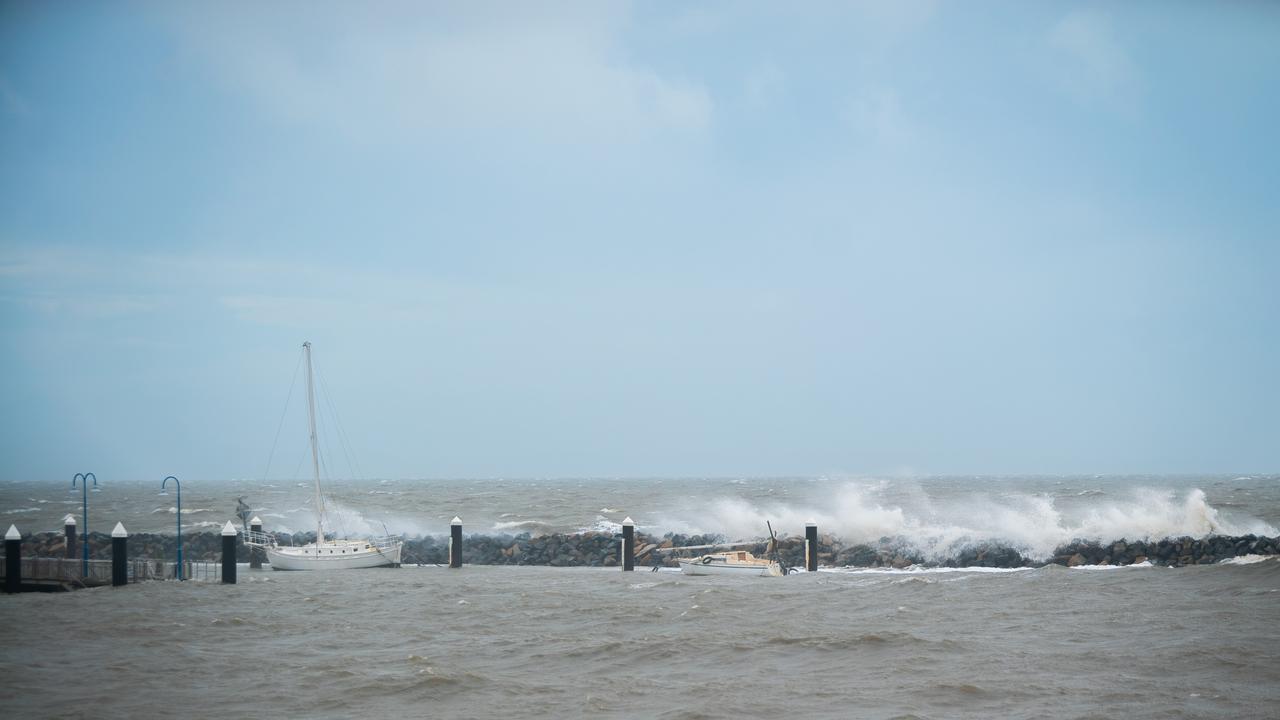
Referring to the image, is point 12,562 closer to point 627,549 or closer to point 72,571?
point 72,571

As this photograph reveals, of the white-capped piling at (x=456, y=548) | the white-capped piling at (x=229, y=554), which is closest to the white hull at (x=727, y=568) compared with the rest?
the white-capped piling at (x=456, y=548)

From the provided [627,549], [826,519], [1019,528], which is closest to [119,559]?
[627,549]

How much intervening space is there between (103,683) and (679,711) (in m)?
8.65

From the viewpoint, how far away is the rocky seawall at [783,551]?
34.3 meters

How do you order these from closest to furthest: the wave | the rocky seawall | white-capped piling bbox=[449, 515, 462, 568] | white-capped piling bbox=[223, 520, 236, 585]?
1. white-capped piling bbox=[223, 520, 236, 585]
2. the rocky seawall
3. white-capped piling bbox=[449, 515, 462, 568]
4. the wave

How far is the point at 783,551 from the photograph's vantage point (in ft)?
124

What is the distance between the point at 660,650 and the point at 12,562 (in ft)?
58.4

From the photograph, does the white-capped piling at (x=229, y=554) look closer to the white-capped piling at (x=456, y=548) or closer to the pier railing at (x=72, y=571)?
the pier railing at (x=72, y=571)

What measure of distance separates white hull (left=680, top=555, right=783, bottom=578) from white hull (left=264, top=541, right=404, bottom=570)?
10.2 meters

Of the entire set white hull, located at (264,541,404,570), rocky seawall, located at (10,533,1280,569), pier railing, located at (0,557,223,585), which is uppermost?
pier railing, located at (0,557,223,585)

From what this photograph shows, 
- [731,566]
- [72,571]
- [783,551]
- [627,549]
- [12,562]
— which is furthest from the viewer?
[783,551]

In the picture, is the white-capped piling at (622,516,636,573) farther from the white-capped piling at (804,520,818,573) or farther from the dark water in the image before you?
the white-capped piling at (804,520,818,573)

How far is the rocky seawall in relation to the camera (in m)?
34.3

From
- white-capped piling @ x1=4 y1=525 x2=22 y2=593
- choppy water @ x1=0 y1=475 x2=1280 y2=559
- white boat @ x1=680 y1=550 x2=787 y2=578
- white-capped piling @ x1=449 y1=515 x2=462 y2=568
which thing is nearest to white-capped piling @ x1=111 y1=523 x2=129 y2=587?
white-capped piling @ x1=4 y1=525 x2=22 y2=593
